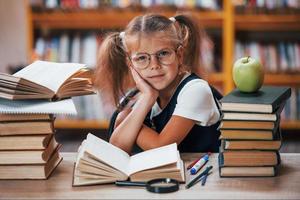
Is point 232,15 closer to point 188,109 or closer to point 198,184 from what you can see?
point 188,109

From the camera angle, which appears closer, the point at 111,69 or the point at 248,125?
the point at 248,125

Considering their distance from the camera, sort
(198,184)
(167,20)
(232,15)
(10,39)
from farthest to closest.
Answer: (10,39) → (232,15) → (167,20) → (198,184)

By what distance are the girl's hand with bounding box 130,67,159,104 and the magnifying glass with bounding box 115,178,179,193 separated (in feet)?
1.49

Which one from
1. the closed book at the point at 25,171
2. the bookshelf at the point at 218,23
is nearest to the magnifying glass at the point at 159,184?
the closed book at the point at 25,171

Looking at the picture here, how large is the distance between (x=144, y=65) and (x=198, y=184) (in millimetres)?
530

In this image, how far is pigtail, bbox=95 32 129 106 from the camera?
199cm

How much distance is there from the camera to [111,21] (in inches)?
159

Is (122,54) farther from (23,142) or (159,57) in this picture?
(23,142)

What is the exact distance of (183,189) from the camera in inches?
55.4

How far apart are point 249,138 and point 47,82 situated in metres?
0.60

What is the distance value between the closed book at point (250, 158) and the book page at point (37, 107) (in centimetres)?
44

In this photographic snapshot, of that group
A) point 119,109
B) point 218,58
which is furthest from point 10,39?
point 119,109

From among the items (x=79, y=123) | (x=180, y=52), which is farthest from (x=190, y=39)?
(x=79, y=123)

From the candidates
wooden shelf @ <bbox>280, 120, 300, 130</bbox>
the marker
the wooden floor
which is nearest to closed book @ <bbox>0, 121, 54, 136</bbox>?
the marker
